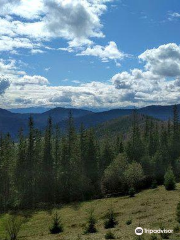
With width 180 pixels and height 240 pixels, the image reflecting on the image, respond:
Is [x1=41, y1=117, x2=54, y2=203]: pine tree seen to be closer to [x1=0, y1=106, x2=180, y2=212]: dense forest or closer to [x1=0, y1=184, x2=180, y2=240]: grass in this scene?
[x1=0, y1=106, x2=180, y2=212]: dense forest

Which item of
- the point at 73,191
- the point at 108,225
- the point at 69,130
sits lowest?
the point at 73,191

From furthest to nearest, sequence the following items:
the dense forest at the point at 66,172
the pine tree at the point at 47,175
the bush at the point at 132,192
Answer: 1. the pine tree at the point at 47,175
2. the dense forest at the point at 66,172
3. the bush at the point at 132,192

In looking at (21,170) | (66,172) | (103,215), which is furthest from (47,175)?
(103,215)

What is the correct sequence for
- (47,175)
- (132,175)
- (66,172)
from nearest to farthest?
(132,175)
(47,175)
(66,172)

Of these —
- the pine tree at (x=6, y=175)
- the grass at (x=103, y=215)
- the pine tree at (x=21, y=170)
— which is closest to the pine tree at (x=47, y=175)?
the pine tree at (x=21, y=170)

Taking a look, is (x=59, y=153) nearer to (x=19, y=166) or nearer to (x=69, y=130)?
(x=69, y=130)

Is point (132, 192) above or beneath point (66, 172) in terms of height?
beneath

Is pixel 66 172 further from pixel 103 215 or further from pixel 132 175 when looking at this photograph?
pixel 103 215

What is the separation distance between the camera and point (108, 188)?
104 m

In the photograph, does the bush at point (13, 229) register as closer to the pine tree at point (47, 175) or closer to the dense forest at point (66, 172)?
the dense forest at point (66, 172)

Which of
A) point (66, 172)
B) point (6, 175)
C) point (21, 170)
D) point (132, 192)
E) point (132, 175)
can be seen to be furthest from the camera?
point (66, 172)

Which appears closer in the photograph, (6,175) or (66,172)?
(6,175)

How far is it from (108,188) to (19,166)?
102 ft

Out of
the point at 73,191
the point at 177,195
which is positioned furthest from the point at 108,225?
the point at 73,191
